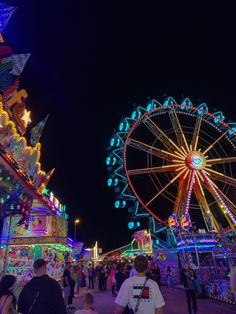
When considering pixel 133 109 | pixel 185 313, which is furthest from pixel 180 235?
pixel 185 313

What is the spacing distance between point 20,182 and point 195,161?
1711 centimetres

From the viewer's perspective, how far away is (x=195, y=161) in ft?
80.7

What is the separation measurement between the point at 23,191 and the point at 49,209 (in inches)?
139

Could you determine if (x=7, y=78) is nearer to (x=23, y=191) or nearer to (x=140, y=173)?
(x=23, y=191)

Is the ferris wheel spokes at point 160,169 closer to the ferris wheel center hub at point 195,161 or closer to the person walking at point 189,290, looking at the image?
the ferris wheel center hub at point 195,161

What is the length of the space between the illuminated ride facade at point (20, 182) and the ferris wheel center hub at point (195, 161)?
37.5 feet

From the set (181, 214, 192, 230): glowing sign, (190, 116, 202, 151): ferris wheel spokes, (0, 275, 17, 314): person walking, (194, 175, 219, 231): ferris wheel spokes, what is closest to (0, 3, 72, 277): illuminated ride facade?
(0, 275, 17, 314): person walking

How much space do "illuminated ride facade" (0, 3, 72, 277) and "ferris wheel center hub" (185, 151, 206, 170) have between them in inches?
449

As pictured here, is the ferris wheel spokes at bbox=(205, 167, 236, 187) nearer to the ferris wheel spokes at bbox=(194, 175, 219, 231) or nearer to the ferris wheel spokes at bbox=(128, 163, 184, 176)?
the ferris wheel spokes at bbox=(194, 175, 219, 231)

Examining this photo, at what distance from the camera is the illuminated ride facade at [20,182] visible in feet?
32.6

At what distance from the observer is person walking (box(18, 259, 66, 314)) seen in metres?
3.42

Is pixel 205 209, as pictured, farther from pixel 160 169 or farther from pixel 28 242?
pixel 28 242

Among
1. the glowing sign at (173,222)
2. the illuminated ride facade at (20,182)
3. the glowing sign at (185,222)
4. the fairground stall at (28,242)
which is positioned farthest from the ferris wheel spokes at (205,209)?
the fairground stall at (28,242)

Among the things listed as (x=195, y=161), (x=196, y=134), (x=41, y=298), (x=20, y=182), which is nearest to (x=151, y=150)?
(x=195, y=161)
